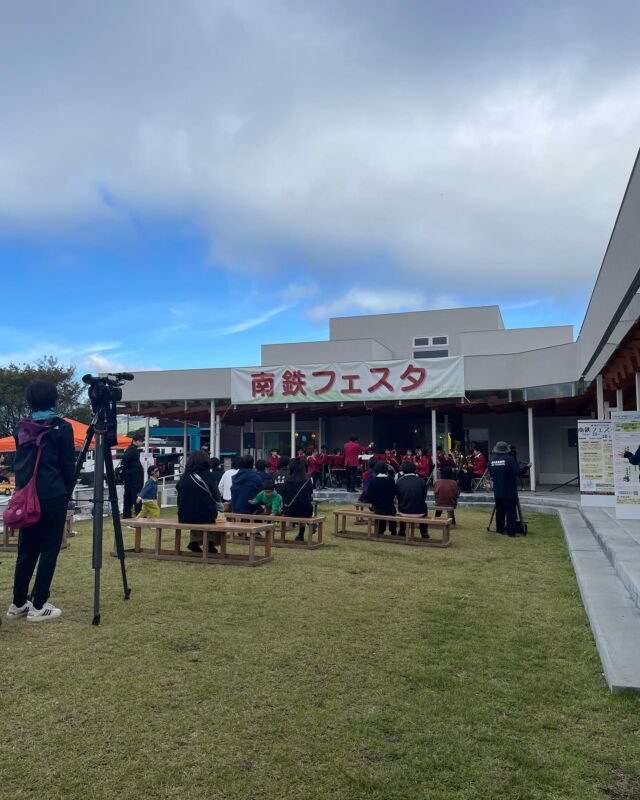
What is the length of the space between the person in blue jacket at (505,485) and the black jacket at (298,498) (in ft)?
10.5

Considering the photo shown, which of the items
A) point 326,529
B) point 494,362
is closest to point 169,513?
point 326,529

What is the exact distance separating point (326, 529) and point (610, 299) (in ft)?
20.1

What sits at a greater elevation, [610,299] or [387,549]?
[610,299]

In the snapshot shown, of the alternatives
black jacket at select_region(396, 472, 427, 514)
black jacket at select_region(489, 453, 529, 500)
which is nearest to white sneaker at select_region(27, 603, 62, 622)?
black jacket at select_region(396, 472, 427, 514)

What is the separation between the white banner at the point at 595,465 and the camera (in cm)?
1095

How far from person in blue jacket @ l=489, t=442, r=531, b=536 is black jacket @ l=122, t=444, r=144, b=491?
6323 mm

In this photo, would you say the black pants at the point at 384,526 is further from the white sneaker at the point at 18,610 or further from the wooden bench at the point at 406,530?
the white sneaker at the point at 18,610

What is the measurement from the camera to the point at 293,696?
10.6ft

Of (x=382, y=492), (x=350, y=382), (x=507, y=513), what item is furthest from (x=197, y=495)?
(x=350, y=382)

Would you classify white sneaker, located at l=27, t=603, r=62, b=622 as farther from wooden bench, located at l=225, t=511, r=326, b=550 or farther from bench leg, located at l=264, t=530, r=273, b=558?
wooden bench, located at l=225, t=511, r=326, b=550

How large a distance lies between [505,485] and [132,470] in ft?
21.6

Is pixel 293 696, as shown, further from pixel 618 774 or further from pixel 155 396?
pixel 155 396

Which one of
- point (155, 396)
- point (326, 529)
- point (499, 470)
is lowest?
point (326, 529)

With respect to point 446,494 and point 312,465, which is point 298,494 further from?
point 312,465
